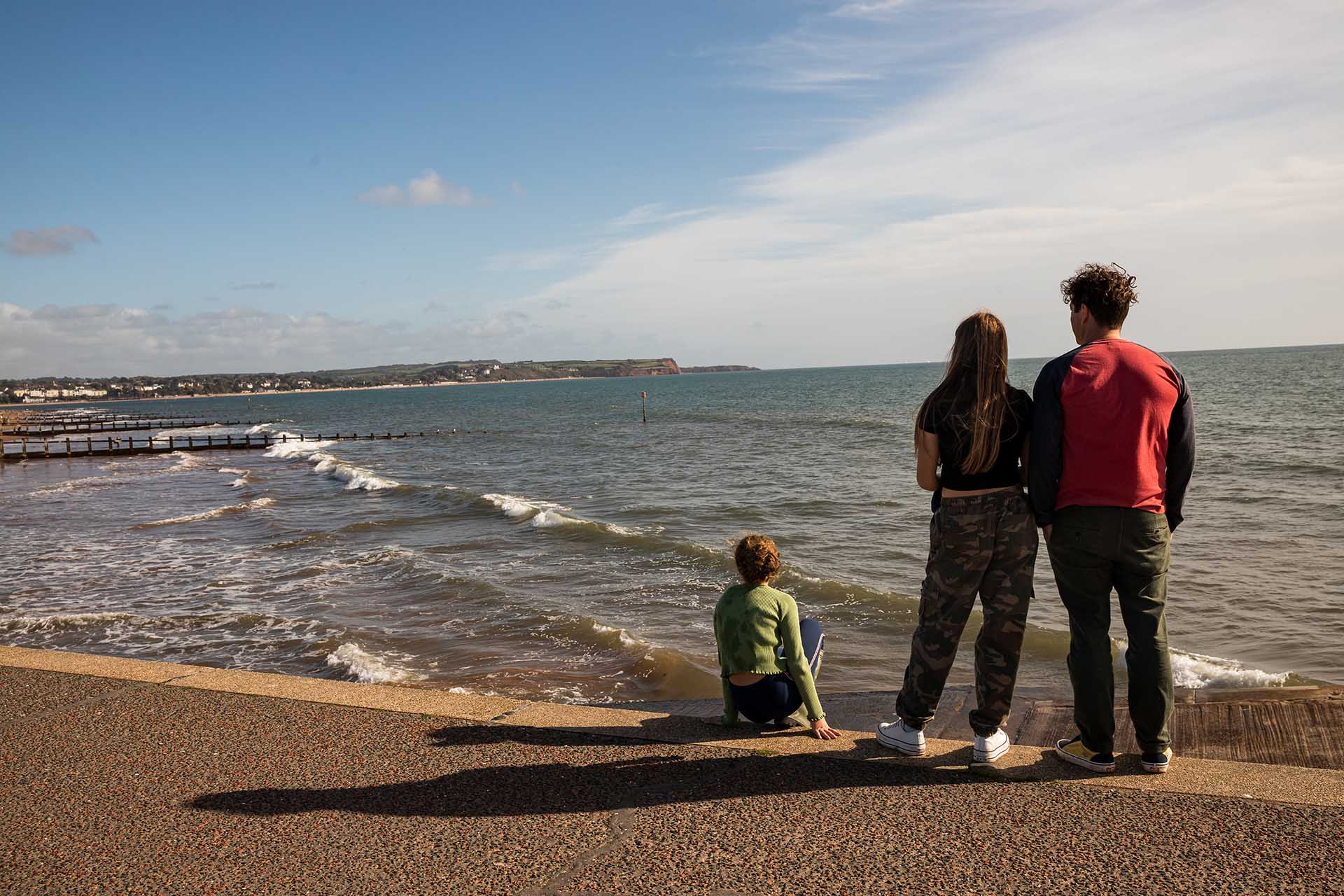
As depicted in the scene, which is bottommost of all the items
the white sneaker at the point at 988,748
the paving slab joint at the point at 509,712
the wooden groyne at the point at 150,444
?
the wooden groyne at the point at 150,444

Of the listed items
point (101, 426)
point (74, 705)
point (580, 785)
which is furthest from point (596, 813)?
point (101, 426)

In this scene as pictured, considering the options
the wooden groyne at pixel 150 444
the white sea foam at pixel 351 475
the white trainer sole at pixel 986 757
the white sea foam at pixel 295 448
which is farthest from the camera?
the wooden groyne at pixel 150 444

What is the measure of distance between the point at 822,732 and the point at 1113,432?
2.00m

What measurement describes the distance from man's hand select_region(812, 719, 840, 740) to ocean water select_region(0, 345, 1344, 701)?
3.49 m

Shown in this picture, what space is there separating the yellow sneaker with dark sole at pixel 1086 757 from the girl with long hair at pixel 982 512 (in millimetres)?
277

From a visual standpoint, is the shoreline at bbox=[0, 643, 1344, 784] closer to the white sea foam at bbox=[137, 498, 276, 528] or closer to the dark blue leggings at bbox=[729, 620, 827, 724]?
the dark blue leggings at bbox=[729, 620, 827, 724]

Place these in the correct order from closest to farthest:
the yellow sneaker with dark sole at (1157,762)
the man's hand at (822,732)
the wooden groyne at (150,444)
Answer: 1. the yellow sneaker with dark sole at (1157,762)
2. the man's hand at (822,732)
3. the wooden groyne at (150,444)

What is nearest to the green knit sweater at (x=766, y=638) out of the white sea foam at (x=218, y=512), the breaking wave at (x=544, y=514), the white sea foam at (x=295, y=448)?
→ the breaking wave at (x=544, y=514)

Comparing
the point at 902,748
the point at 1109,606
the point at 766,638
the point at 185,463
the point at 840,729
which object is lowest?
the point at 185,463

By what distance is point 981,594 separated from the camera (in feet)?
13.7

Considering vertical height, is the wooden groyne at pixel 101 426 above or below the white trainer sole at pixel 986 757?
above

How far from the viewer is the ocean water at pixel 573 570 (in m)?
8.89

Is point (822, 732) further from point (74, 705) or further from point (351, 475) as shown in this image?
point (351, 475)

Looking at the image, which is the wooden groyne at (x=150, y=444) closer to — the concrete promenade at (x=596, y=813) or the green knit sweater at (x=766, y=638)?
the concrete promenade at (x=596, y=813)
